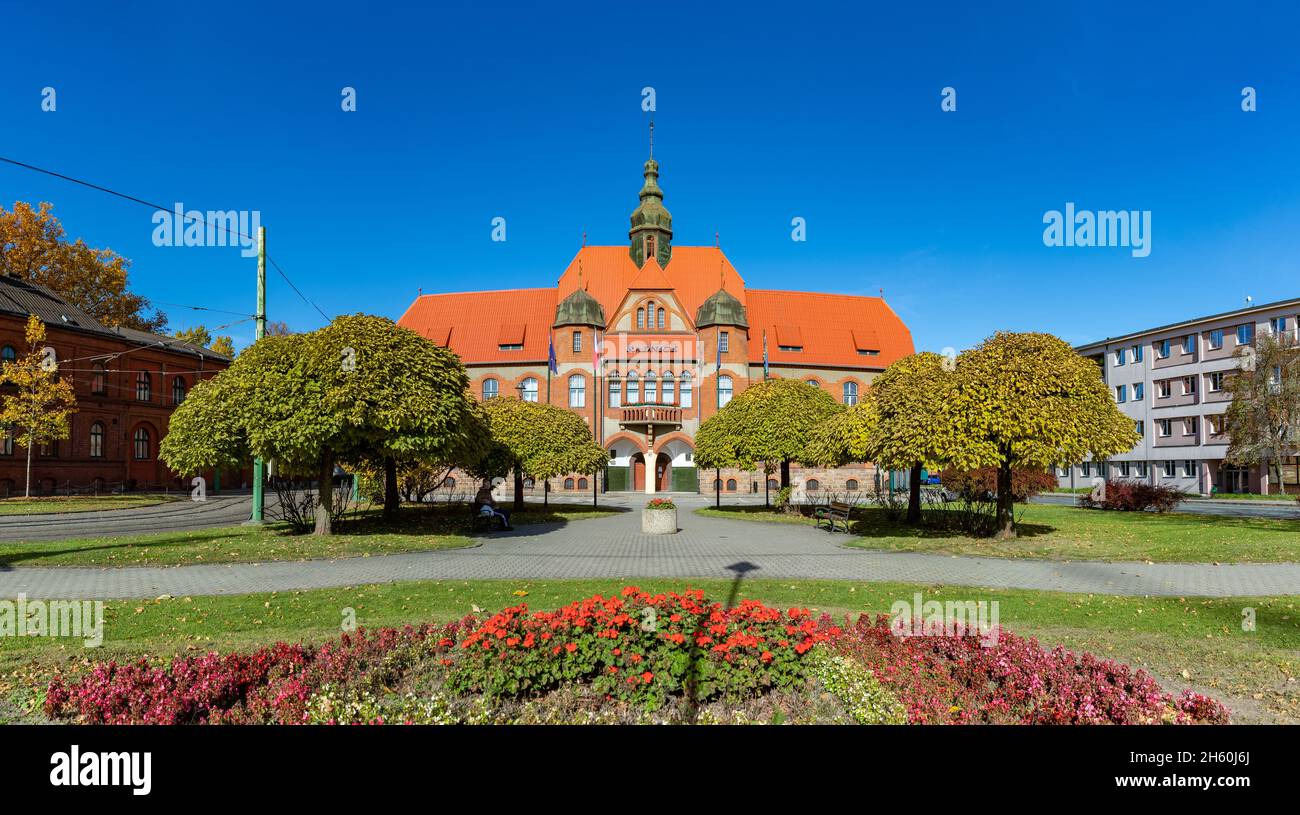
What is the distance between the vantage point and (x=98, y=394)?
41688 millimetres

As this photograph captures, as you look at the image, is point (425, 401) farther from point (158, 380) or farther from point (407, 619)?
point (158, 380)

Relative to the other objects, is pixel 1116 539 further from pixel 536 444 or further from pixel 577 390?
pixel 577 390

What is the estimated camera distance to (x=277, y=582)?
11289 mm

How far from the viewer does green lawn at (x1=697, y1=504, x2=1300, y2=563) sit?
14836mm

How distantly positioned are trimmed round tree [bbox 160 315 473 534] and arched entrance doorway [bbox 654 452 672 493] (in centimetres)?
3402

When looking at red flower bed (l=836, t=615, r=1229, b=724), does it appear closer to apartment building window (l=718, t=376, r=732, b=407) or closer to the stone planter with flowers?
the stone planter with flowers

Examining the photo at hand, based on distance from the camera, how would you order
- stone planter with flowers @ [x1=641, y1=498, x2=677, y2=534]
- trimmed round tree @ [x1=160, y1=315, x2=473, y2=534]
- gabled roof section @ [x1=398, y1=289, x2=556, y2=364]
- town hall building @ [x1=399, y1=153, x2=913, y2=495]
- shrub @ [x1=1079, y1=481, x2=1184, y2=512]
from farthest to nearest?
gabled roof section @ [x1=398, y1=289, x2=556, y2=364] < town hall building @ [x1=399, y1=153, x2=913, y2=495] < shrub @ [x1=1079, y1=481, x2=1184, y2=512] < stone planter with flowers @ [x1=641, y1=498, x2=677, y2=534] < trimmed round tree @ [x1=160, y1=315, x2=473, y2=534]

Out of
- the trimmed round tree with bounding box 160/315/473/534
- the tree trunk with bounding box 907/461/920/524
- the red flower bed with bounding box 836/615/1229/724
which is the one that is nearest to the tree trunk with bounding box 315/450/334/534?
the trimmed round tree with bounding box 160/315/473/534

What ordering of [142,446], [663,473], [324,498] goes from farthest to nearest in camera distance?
[663,473]
[142,446]
[324,498]

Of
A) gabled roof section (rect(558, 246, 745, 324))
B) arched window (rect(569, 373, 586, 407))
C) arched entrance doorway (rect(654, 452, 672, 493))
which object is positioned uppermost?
gabled roof section (rect(558, 246, 745, 324))

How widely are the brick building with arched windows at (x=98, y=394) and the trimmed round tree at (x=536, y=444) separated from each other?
76.5 feet

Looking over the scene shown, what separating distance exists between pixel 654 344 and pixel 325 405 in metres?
36.5

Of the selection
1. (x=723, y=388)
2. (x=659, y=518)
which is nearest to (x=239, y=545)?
(x=659, y=518)
